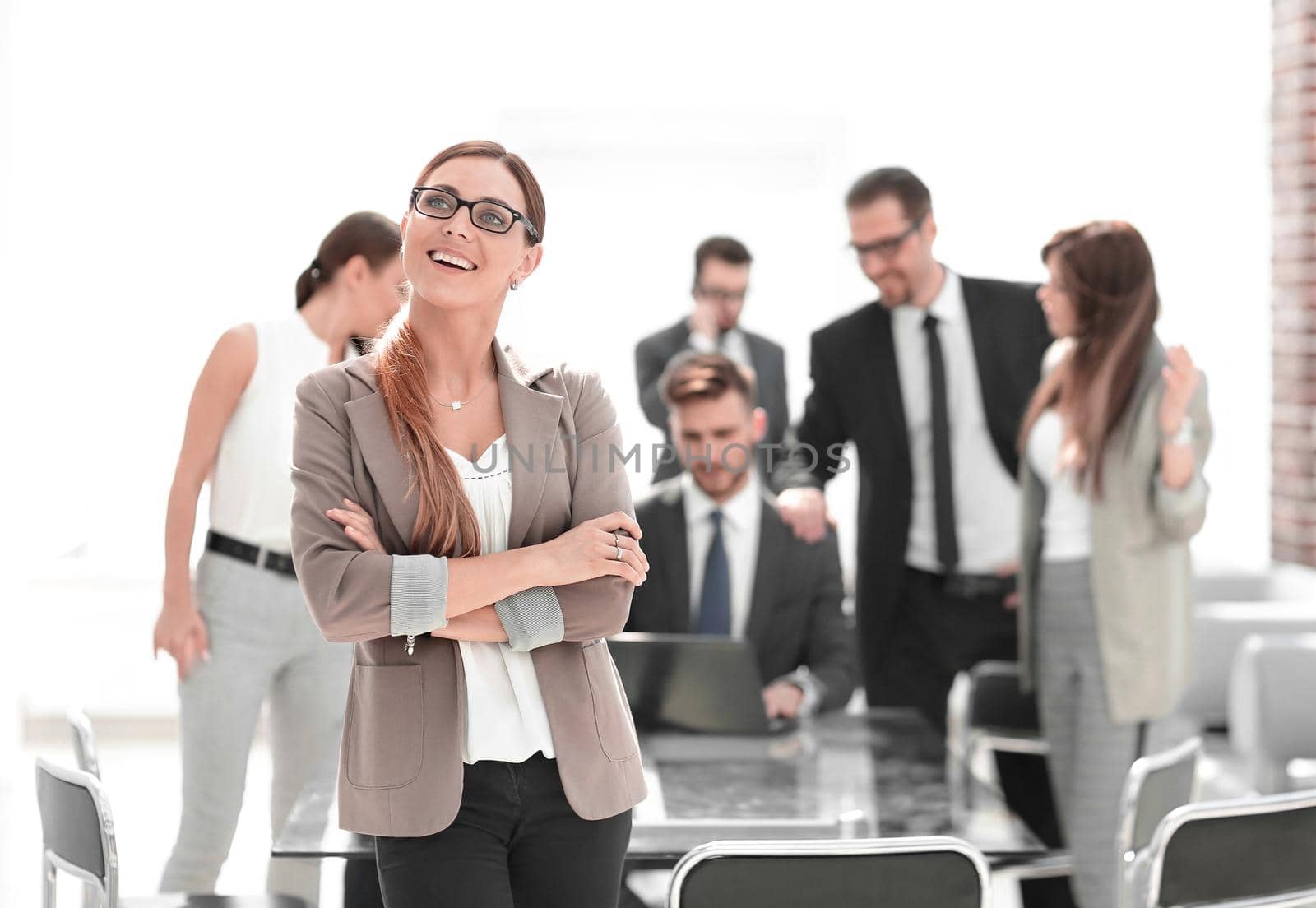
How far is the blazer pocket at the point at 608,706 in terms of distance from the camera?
1.50 m

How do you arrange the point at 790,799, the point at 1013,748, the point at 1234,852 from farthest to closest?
the point at 1013,748 → the point at 790,799 → the point at 1234,852

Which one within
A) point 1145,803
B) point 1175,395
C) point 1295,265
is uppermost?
point 1295,265

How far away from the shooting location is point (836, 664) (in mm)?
2467

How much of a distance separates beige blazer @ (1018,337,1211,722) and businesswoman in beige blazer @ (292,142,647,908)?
4.82 ft

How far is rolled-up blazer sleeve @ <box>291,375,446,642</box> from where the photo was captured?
1.40 metres

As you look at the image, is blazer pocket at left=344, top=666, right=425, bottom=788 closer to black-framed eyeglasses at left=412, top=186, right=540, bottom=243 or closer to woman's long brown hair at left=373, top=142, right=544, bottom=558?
woman's long brown hair at left=373, top=142, right=544, bottom=558

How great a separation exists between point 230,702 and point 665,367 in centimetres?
96

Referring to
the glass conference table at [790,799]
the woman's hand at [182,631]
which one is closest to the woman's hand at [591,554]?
the glass conference table at [790,799]

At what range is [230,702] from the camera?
234 cm

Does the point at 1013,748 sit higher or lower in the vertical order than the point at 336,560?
lower

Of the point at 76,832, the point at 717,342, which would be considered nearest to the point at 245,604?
the point at 76,832

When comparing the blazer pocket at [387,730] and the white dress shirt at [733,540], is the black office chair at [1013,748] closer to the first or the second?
the white dress shirt at [733,540]

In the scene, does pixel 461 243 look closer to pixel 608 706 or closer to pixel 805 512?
pixel 608 706

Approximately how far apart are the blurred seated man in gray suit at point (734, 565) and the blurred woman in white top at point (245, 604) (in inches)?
23.1
